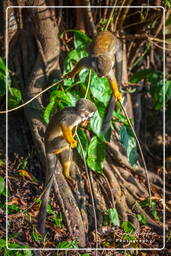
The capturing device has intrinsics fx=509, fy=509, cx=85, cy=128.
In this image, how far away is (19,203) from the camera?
261 cm

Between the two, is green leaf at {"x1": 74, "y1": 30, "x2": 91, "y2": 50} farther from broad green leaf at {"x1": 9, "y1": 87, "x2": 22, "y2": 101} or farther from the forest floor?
the forest floor

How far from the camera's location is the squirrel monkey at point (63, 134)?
1.87 meters

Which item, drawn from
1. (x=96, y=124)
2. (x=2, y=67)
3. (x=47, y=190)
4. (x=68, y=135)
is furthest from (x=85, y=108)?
(x=2, y=67)

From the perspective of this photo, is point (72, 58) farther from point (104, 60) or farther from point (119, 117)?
point (104, 60)

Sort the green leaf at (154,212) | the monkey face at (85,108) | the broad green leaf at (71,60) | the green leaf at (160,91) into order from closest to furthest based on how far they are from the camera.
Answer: the monkey face at (85,108)
the broad green leaf at (71,60)
the green leaf at (154,212)
the green leaf at (160,91)

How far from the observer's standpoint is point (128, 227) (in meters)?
2.65

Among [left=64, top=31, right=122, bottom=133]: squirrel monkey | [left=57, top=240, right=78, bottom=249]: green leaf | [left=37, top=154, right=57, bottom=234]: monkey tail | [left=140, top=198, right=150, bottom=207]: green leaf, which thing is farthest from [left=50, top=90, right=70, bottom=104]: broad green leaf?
[left=140, top=198, right=150, bottom=207]: green leaf

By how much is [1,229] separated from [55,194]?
0.40 m

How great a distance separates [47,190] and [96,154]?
2.05 ft

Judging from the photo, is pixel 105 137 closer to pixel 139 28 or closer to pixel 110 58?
pixel 110 58

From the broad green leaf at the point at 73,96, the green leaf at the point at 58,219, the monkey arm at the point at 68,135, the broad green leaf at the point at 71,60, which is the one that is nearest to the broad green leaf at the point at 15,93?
the broad green leaf at the point at 71,60

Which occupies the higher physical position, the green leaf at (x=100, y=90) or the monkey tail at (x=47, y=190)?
the green leaf at (x=100, y=90)

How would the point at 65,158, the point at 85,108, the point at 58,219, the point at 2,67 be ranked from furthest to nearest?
the point at 2,67 < the point at 58,219 < the point at 65,158 < the point at 85,108

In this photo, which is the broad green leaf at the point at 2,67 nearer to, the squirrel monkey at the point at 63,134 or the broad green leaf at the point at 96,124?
the broad green leaf at the point at 96,124
